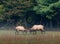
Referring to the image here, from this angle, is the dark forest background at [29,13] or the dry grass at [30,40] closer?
the dry grass at [30,40]

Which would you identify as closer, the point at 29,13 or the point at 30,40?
the point at 30,40

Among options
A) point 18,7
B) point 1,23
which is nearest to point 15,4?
point 18,7

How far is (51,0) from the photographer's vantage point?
35156mm

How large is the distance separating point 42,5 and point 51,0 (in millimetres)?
1264

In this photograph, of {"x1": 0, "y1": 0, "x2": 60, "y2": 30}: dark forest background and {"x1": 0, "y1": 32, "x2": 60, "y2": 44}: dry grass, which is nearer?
{"x1": 0, "y1": 32, "x2": 60, "y2": 44}: dry grass

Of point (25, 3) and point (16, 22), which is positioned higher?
point (25, 3)

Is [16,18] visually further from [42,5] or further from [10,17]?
[42,5]

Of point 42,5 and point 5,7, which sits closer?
point 42,5

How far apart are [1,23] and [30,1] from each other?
448cm

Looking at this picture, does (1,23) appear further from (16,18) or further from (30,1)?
(30,1)

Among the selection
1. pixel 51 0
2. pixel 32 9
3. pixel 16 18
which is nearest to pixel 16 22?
pixel 16 18

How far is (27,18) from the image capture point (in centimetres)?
3869

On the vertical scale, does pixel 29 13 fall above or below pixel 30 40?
below

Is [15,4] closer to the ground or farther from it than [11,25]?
farther from it
